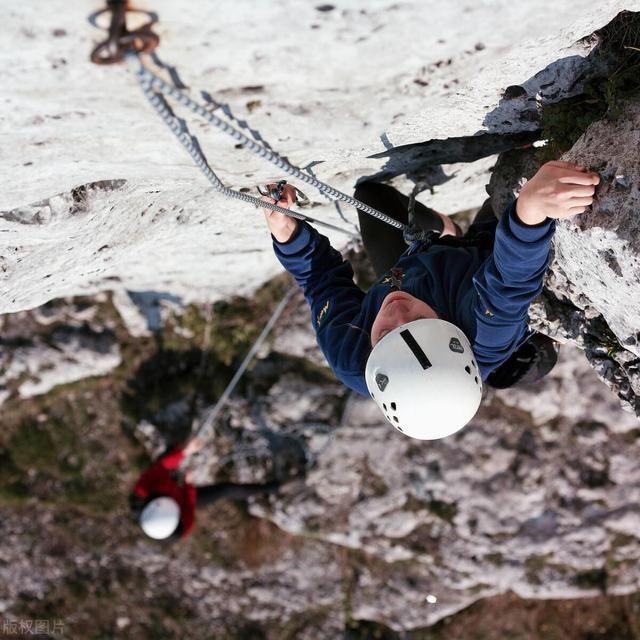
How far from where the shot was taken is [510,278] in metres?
2.90

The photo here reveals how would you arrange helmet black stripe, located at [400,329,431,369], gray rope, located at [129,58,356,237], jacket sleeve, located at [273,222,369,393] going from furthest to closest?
jacket sleeve, located at [273,222,369,393]
helmet black stripe, located at [400,329,431,369]
gray rope, located at [129,58,356,237]

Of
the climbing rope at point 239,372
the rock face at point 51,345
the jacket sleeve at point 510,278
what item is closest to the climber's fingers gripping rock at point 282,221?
the jacket sleeve at point 510,278

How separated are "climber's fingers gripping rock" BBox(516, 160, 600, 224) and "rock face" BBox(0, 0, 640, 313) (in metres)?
0.61

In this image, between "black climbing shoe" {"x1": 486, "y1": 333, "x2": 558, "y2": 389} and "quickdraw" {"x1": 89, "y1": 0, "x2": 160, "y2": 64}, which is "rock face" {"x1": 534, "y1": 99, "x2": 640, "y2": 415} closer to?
"black climbing shoe" {"x1": 486, "y1": 333, "x2": 558, "y2": 389}

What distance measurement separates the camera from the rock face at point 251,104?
2.12m

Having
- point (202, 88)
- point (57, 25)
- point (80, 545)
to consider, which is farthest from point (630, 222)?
point (80, 545)

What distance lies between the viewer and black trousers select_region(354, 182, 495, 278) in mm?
4477

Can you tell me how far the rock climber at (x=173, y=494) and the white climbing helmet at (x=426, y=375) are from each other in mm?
4823

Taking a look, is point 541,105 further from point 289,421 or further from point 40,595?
point 40,595

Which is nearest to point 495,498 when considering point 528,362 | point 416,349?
point 528,362

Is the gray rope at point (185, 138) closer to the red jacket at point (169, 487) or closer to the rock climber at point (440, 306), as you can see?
the rock climber at point (440, 306)

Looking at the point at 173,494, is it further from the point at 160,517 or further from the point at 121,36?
the point at 121,36

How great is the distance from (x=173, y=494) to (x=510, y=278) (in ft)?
20.6

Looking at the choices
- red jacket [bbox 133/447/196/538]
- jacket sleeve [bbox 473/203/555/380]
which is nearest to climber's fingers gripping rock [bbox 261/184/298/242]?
jacket sleeve [bbox 473/203/555/380]
